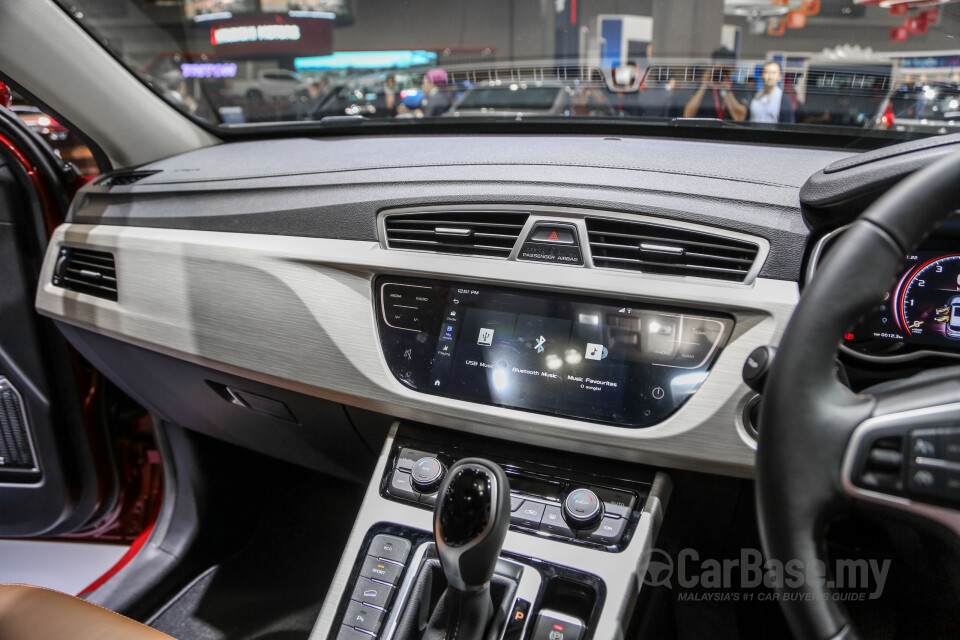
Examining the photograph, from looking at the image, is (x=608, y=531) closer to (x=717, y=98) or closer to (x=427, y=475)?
(x=427, y=475)

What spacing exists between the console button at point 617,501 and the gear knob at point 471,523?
0.20m

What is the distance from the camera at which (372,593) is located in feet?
3.63

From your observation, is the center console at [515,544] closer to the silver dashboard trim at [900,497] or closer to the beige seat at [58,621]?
the beige seat at [58,621]

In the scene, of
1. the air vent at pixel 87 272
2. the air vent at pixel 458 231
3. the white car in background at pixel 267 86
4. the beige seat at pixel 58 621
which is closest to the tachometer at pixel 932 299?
the air vent at pixel 458 231

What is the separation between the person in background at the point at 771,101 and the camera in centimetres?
134

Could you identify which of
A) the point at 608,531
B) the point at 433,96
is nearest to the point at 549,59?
the point at 433,96

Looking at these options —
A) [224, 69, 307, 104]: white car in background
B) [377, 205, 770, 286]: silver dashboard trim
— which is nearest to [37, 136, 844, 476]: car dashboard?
[377, 205, 770, 286]: silver dashboard trim

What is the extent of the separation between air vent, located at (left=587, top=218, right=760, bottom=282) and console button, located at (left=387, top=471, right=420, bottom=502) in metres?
0.49

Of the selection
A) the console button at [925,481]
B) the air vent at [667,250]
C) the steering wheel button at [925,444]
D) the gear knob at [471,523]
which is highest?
the air vent at [667,250]

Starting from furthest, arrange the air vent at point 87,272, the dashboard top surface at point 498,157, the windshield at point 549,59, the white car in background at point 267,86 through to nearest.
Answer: the white car in background at point 267,86 < the air vent at point 87,272 < the windshield at point 549,59 < the dashboard top surface at point 498,157

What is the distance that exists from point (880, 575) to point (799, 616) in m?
0.70

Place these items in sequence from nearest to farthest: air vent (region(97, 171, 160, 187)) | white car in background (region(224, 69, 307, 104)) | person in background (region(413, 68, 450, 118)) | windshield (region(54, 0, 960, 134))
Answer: windshield (region(54, 0, 960, 134)) < air vent (region(97, 171, 160, 187)) < person in background (region(413, 68, 450, 118)) < white car in background (region(224, 69, 307, 104))

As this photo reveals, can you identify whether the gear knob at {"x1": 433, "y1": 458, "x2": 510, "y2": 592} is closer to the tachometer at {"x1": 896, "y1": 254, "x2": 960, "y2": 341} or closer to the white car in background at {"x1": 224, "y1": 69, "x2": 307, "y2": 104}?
the tachometer at {"x1": 896, "y1": 254, "x2": 960, "y2": 341}

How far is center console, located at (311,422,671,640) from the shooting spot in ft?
3.28
